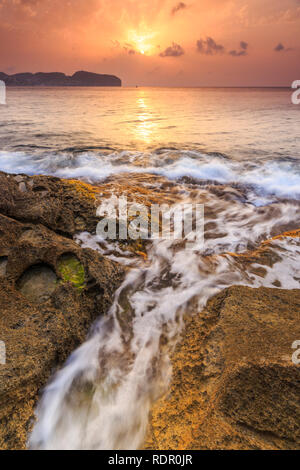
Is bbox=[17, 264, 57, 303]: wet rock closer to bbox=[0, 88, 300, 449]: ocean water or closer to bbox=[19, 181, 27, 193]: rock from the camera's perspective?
bbox=[0, 88, 300, 449]: ocean water

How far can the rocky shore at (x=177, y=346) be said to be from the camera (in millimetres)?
1503

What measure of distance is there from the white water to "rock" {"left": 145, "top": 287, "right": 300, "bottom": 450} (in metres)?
0.22

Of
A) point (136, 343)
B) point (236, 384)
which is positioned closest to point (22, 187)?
point (136, 343)

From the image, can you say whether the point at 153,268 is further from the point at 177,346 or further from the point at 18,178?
the point at 18,178

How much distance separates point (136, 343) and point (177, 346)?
428mm

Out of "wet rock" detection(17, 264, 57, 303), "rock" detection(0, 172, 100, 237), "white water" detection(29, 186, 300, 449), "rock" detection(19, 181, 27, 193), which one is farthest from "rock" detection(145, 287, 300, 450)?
"rock" detection(19, 181, 27, 193)

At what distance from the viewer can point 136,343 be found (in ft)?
8.26

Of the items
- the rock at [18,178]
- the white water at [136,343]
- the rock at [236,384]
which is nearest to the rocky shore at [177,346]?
the rock at [236,384]

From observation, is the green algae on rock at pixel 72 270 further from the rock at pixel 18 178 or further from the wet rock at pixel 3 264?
the rock at pixel 18 178

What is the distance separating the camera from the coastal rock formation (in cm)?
173

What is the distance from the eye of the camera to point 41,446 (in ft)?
5.73

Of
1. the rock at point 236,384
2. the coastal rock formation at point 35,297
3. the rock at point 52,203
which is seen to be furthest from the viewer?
the rock at point 52,203
